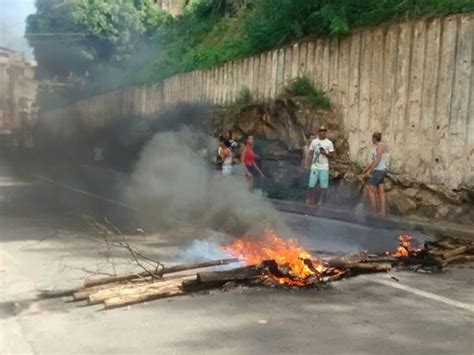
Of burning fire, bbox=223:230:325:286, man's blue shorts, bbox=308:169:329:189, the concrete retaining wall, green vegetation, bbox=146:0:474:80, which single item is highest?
green vegetation, bbox=146:0:474:80

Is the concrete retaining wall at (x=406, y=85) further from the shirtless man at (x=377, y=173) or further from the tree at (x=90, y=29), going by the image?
the tree at (x=90, y=29)


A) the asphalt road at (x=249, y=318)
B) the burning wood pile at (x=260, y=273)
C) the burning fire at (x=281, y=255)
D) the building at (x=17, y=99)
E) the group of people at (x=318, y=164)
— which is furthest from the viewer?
the building at (x=17, y=99)

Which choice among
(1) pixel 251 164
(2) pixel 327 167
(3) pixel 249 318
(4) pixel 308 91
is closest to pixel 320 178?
(2) pixel 327 167

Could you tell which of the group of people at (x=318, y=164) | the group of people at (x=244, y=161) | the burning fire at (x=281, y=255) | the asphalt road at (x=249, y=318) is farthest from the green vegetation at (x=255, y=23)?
the asphalt road at (x=249, y=318)

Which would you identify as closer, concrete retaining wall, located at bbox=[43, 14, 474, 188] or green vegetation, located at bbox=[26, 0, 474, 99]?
concrete retaining wall, located at bbox=[43, 14, 474, 188]

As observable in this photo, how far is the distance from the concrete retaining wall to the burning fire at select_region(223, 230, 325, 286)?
13.4 ft

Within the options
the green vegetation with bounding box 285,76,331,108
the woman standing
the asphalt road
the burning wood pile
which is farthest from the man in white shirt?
the asphalt road

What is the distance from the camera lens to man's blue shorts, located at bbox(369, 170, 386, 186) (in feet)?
39.3

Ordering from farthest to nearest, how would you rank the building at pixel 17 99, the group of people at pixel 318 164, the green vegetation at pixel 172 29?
the building at pixel 17 99, the green vegetation at pixel 172 29, the group of people at pixel 318 164

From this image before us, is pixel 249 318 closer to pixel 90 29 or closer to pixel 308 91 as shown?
pixel 308 91

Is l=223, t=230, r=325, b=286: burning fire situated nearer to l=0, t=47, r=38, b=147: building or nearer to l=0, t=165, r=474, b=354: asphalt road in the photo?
l=0, t=165, r=474, b=354: asphalt road

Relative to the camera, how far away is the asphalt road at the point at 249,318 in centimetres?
488

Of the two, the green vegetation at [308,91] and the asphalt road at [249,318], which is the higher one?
the green vegetation at [308,91]

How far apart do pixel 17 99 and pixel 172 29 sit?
364 inches
